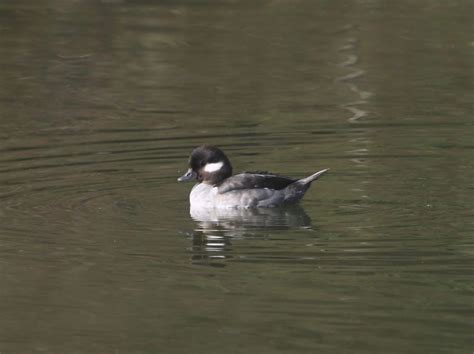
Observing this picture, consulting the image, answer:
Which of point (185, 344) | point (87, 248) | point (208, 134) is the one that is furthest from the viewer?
point (208, 134)

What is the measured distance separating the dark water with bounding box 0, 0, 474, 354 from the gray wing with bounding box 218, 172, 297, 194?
10.4 inches

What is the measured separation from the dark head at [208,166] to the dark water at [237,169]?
354 millimetres

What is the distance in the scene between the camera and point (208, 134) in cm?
1770

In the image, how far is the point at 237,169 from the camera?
16.1 m

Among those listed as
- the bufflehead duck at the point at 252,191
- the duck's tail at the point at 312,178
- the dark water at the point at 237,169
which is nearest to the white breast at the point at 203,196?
the bufflehead duck at the point at 252,191

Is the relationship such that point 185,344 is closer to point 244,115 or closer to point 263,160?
point 263,160

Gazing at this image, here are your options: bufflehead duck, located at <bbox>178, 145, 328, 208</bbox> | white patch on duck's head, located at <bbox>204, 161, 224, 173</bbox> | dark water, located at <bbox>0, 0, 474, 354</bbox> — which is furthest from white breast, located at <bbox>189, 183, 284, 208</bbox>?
white patch on duck's head, located at <bbox>204, 161, 224, 173</bbox>

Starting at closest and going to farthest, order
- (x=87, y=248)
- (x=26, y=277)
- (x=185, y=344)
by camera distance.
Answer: (x=185, y=344)
(x=26, y=277)
(x=87, y=248)

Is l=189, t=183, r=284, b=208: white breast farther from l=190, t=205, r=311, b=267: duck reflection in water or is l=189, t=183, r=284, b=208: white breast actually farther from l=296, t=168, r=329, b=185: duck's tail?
l=296, t=168, r=329, b=185: duck's tail

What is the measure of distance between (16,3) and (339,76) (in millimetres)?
7864

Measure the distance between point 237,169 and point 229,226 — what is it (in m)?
2.49

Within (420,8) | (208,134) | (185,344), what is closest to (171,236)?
(185,344)

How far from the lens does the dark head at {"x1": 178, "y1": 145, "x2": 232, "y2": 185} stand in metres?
14.7

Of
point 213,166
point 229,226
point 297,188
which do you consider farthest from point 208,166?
point 229,226
